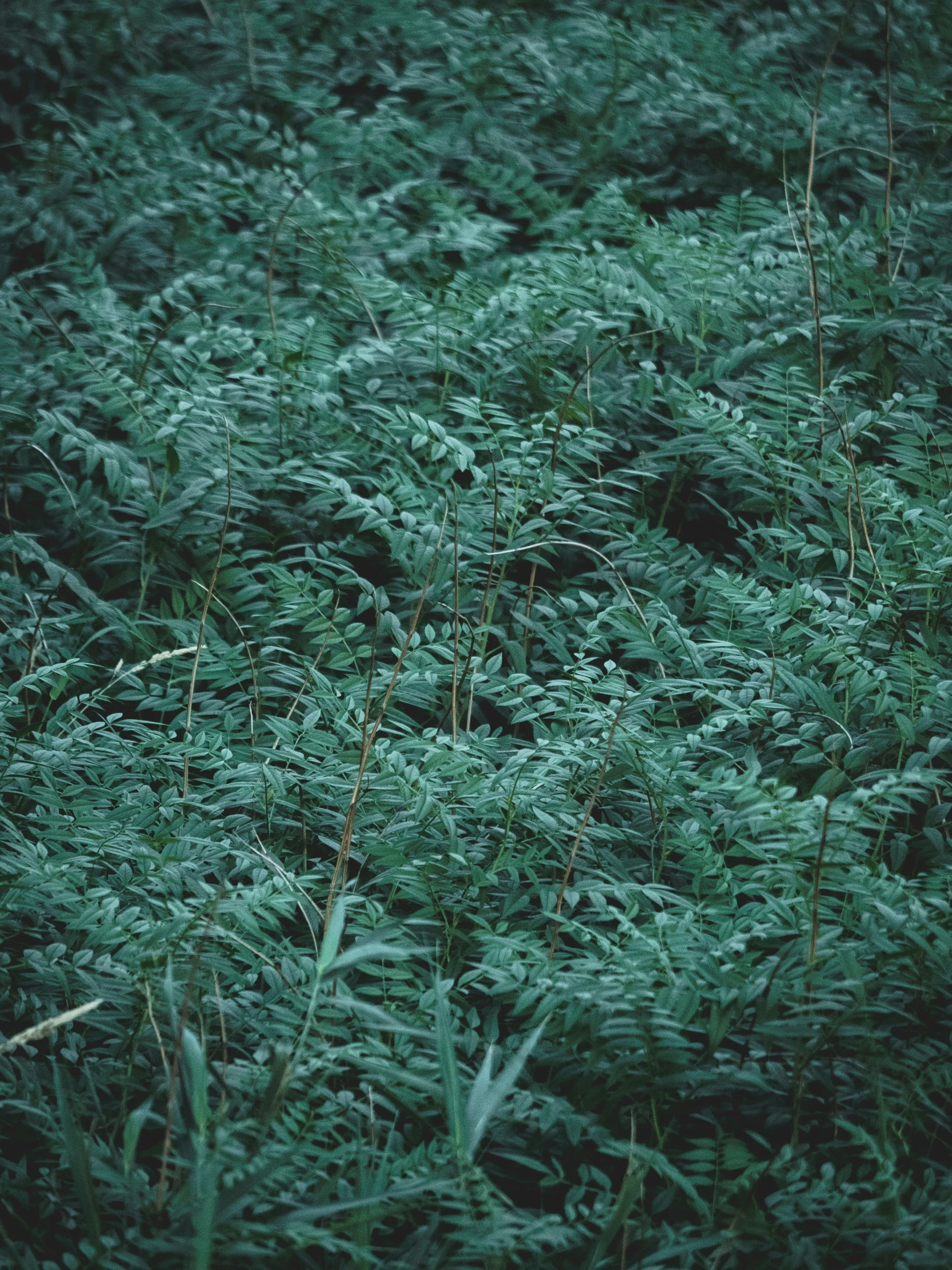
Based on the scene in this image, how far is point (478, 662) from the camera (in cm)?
244

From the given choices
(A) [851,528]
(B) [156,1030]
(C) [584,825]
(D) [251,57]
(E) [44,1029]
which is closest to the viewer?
(E) [44,1029]

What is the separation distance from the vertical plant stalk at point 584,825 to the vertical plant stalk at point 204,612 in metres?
0.76

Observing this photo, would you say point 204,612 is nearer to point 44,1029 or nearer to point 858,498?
point 44,1029

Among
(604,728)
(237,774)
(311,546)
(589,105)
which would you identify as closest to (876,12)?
(589,105)

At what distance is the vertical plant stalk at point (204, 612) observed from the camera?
88.2 inches

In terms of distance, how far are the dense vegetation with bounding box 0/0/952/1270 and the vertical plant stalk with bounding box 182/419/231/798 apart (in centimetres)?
3

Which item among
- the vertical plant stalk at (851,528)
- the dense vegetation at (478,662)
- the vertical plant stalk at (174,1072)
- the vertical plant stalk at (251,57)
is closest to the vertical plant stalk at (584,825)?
Answer: the dense vegetation at (478,662)

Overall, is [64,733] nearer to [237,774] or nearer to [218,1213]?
[237,774]

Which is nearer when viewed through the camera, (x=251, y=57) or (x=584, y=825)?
(x=584, y=825)

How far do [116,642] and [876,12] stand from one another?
15.0 feet

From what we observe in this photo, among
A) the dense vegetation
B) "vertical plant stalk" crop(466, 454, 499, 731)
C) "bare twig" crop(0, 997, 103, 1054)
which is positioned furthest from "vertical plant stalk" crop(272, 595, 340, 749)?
"bare twig" crop(0, 997, 103, 1054)

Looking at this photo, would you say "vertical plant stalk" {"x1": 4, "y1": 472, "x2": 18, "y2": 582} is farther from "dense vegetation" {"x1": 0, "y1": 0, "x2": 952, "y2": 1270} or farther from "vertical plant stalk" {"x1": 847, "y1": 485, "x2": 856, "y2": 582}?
"vertical plant stalk" {"x1": 847, "y1": 485, "x2": 856, "y2": 582}

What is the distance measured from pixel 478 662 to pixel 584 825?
606 mm

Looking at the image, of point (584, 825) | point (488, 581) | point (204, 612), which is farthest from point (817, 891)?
point (204, 612)
